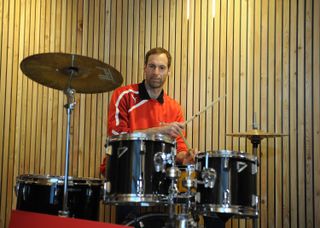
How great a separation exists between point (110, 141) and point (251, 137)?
135 centimetres

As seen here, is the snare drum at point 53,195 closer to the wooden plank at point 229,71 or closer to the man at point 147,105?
the man at point 147,105

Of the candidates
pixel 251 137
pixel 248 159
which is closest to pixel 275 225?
pixel 251 137

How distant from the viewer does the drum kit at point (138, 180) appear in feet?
10.8

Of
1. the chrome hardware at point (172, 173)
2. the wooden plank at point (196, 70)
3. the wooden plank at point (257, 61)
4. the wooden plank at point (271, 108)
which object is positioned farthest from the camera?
the wooden plank at point (196, 70)

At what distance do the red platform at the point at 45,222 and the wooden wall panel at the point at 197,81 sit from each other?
1524 mm

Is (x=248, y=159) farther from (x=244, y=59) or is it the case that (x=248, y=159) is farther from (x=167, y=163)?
(x=244, y=59)

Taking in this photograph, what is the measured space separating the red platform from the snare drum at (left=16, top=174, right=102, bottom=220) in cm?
19

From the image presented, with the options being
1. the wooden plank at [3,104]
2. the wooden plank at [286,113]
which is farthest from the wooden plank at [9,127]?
the wooden plank at [286,113]

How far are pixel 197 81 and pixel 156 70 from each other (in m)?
0.77

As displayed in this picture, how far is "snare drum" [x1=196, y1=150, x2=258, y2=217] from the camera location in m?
3.43

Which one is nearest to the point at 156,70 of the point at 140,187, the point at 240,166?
the point at 240,166

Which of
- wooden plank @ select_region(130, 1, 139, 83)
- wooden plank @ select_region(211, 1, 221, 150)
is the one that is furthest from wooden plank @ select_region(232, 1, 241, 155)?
wooden plank @ select_region(130, 1, 139, 83)

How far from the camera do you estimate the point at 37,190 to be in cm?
372

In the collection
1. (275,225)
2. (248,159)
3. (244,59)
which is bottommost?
(275,225)
